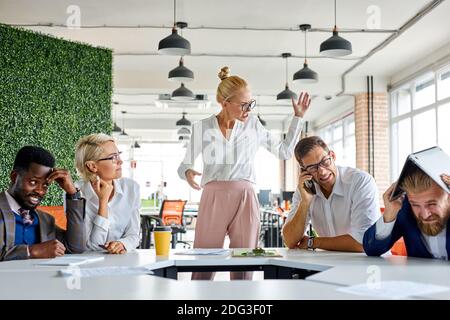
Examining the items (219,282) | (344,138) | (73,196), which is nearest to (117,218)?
(73,196)

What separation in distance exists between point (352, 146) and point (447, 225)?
11.5 meters

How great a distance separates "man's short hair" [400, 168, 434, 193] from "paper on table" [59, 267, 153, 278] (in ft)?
Result: 3.06

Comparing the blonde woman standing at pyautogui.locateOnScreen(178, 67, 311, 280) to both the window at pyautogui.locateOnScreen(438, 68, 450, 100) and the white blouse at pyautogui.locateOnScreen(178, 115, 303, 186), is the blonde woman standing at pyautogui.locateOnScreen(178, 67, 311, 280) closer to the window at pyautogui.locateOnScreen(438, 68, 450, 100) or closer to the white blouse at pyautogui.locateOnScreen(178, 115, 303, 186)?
the white blouse at pyautogui.locateOnScreen(178, 115, 303, 186)

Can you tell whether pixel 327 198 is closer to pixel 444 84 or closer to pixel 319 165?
pixel 319 165

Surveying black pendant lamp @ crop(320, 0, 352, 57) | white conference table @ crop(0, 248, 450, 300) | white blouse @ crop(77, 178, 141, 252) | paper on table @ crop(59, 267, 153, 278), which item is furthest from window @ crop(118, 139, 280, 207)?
paper on table @ crop(59, 267, 153, 278)

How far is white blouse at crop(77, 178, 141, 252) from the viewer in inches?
97.1

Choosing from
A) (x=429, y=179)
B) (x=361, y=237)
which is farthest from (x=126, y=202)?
(x=429, y=179)

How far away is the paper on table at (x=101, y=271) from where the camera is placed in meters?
1.63

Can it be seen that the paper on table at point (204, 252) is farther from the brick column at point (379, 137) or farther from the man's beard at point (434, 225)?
the brick column at point (379, 137)

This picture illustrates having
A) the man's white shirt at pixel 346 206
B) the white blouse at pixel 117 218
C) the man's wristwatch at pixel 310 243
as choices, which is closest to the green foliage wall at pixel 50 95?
the white blouse at pixel 117 218

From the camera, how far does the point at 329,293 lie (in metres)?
1.32

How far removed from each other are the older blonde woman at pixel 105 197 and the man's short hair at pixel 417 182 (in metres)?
1.21

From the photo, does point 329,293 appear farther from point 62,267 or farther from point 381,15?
point 381,15

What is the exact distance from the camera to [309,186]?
2.67m
